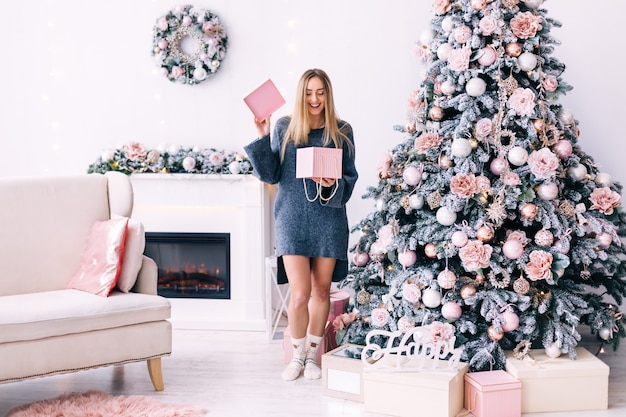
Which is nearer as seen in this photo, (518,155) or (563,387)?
(563,387)

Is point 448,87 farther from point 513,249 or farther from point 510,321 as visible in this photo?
point 510,321

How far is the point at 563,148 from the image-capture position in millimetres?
3283

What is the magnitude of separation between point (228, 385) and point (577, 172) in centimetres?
198

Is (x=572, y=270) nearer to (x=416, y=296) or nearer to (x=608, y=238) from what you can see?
(x=608, y=238)

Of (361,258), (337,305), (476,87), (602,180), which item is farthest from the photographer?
(337,305)

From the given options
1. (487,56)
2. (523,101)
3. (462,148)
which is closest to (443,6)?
(487,56)

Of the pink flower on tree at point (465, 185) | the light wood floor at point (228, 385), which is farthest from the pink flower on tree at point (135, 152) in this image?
the pink flower on tree at point (465, 185)

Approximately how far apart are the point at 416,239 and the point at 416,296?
270mm

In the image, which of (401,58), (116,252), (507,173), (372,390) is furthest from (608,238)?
(116,252)

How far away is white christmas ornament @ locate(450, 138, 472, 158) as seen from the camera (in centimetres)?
315

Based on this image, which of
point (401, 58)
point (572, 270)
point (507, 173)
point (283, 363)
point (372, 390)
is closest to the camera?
point (372, 390)

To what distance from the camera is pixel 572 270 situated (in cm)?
341

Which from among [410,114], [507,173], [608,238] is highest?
[410,114]

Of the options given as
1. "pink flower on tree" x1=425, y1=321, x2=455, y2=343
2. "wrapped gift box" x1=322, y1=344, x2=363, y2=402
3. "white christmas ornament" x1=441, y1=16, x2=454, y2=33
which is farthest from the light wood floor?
"white christmas ornament" x1=441, y1=16, x2=454, y2=33
